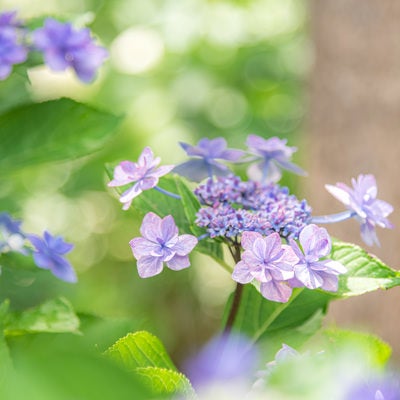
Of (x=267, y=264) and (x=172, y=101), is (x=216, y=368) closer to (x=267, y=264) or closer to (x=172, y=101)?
(x=267, y=264)

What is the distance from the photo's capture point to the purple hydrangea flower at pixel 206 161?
732 millimetres

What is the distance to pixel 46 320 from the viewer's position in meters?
0.70

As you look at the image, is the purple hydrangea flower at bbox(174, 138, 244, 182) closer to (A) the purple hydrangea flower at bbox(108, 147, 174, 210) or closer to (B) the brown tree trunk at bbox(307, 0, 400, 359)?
(A) the purple hydrangea flower at bbox(108, 147, 174, 210)

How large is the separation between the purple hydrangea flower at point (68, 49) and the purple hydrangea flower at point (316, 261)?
0.41 meters

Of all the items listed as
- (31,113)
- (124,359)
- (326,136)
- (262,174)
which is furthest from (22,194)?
(124,359)

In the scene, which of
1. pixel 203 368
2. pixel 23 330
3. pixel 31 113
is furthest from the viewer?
pixel 31 113

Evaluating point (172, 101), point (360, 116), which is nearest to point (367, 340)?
point (360, 116)

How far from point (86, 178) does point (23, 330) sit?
234cm

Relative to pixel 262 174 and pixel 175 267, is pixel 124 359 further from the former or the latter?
pixel 262 174

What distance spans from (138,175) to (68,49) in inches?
11.9

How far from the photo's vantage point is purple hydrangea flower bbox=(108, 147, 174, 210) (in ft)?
2.05

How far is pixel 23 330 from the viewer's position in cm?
69

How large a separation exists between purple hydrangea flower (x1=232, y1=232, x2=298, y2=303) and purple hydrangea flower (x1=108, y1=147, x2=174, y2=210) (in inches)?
4.2

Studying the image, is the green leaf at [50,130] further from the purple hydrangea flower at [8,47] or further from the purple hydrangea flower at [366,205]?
the purple hydrangea flower at [366,205]
